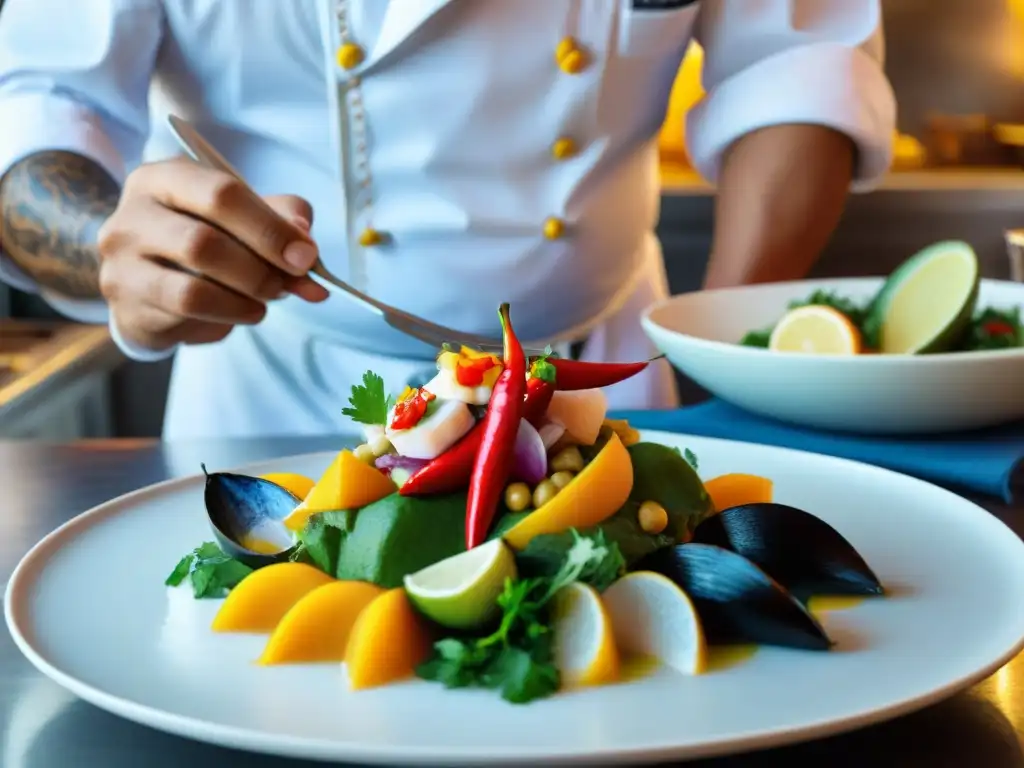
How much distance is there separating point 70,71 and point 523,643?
3.82ft

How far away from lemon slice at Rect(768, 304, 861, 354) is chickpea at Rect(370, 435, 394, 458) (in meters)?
0.60

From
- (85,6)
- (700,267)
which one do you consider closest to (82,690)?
(85,6)

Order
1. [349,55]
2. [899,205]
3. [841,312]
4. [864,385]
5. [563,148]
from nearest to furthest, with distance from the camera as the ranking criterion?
[864,385], [841,312], [349,55], [563,148], [899,205]

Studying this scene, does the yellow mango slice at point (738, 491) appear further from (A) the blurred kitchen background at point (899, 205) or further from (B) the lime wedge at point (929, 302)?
(A) the blurred kitchen background at point (899, 205)

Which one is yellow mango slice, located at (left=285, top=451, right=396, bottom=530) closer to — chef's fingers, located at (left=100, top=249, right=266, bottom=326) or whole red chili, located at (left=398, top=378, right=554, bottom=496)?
whole red chili, located at (left=398, top=378, right=554, bottom=496)

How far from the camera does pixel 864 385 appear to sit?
1064 mm

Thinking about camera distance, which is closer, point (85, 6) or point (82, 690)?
point (82, 690)

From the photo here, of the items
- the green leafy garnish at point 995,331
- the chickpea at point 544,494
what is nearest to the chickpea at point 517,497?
the chickpea at point 544,494

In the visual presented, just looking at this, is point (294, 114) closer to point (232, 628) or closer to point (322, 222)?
point (322, 222)

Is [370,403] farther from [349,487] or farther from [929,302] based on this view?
[929,302]

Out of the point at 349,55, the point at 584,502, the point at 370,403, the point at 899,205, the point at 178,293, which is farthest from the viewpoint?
the point at 899,205

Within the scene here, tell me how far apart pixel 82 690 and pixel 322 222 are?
1.05 metres

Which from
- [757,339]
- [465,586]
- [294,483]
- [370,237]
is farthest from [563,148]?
[465,586]

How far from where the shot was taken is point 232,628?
68cm
